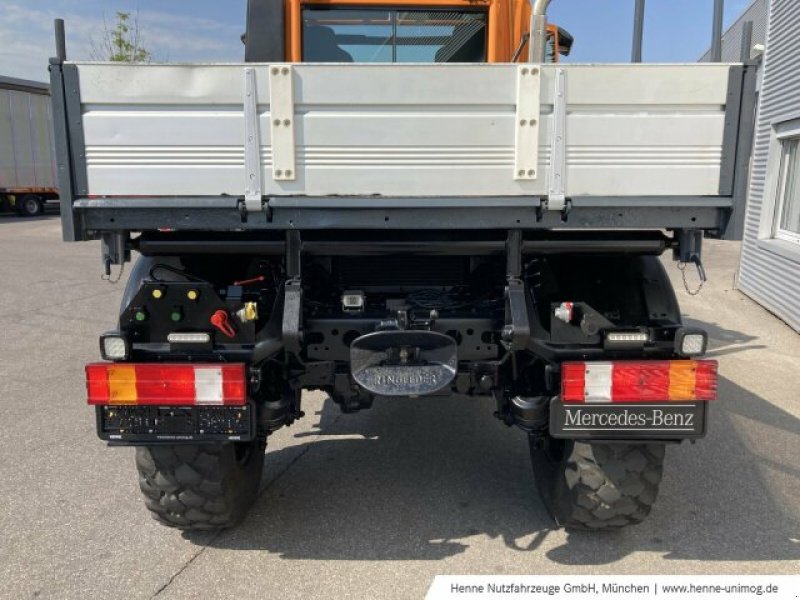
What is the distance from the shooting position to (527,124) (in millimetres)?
2533

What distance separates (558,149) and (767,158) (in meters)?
7.44

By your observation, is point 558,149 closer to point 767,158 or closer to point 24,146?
point 767,158

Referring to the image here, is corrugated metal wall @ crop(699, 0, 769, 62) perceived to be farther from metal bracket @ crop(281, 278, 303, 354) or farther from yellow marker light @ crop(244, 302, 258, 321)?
yellow marker light @ crop(244, 302, 258, 321)

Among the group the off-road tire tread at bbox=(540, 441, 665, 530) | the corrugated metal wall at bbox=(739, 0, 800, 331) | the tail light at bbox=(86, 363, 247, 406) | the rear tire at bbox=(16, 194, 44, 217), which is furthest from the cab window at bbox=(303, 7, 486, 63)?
the rear tire at bbox=(16, 194, 44, 217)

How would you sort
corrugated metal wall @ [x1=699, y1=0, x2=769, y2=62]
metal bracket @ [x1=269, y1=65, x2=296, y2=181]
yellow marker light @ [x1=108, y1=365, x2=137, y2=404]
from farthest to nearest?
corrugated metal wall @ [x1=699, y1=0, x2=769, y2=62]
yellow marker light @ [x1=108, y1=365, x2=137, y2=404]
metal bracket @ [x1=269, y1=65, x2=296, y2=181]

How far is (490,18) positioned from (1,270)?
35.5ft

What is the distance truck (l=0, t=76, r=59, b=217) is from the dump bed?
2214cm

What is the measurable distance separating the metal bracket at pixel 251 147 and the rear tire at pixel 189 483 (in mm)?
1119

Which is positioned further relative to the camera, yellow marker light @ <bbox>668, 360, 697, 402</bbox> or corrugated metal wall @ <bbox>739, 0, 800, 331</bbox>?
corrugated metal wall @ <bbox>739, 0, 800, 331</bbox>

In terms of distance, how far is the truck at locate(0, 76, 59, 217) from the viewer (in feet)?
69.2

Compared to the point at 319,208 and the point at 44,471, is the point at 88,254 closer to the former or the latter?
the point at 44,471

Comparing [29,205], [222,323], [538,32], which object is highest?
[538,32]


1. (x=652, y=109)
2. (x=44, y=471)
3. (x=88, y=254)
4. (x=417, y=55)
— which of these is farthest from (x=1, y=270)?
(x=652, y=109)

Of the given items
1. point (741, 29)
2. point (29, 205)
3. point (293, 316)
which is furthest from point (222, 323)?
point (29, 205)
